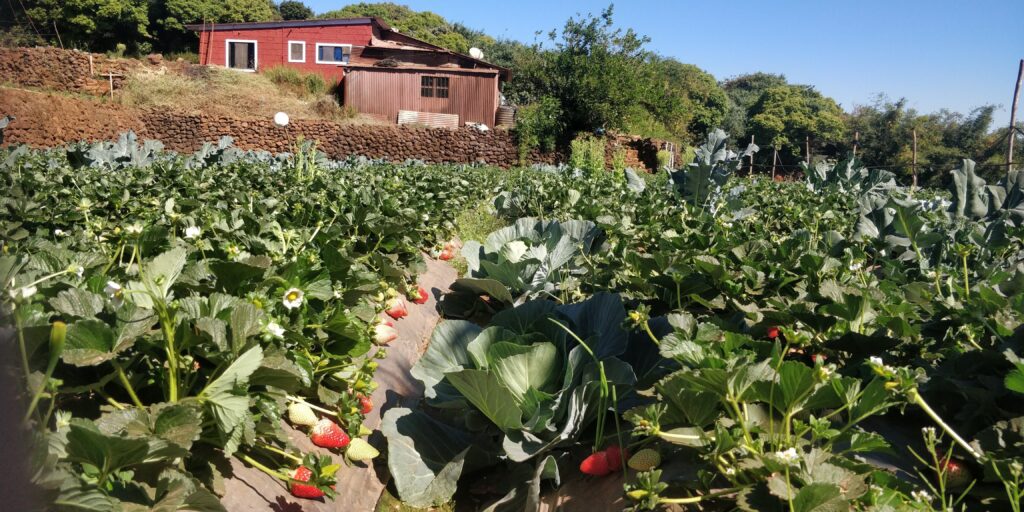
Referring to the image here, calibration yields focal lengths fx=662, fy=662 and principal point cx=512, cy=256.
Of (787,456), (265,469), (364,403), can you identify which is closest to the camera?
(787,456)

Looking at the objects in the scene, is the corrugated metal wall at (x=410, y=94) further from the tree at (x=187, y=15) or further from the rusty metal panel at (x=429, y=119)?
the tree at (x=187, y=15)

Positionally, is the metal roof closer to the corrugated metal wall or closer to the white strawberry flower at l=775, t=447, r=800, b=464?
the corrugated metal wall

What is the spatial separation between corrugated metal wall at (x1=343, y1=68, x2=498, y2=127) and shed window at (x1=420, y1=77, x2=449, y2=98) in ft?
0.59

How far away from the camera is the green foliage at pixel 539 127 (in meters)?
25.1

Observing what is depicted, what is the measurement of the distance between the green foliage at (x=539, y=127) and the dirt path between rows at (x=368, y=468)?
833 inches

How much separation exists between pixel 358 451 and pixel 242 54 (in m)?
34.2

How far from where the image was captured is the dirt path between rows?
1.73 meters

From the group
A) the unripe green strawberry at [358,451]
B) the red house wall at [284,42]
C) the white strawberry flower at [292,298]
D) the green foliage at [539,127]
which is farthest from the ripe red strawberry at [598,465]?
the red house wall at [284,42]

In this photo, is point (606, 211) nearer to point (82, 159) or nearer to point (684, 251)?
point (684, 251)

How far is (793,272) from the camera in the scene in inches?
100

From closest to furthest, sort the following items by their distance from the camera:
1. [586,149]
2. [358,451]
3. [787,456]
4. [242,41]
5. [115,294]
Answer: [787,456], [115,294], [358,451], [586,149], [242,41]

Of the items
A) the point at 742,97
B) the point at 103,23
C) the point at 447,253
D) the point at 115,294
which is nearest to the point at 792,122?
the point at 742,97

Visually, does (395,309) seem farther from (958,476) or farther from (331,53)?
(331,53)

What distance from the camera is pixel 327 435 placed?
218 centimetres
